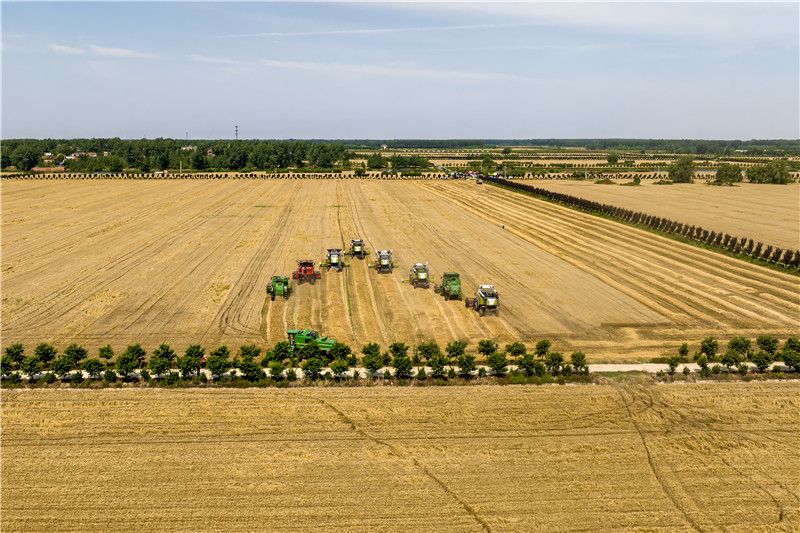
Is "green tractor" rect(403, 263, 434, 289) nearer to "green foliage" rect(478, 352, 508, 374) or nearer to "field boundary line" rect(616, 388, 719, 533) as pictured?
"green foliage" rect(478, 352, 508, 374)

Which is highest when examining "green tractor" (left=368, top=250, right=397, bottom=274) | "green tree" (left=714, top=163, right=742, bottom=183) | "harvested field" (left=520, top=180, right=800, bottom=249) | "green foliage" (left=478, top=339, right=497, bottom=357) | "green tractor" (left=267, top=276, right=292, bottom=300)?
"green tree" (left=714, top=163, right=742, bottom=183)

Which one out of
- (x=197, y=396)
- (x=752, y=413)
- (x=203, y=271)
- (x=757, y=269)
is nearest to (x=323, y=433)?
(x=197, y=396)

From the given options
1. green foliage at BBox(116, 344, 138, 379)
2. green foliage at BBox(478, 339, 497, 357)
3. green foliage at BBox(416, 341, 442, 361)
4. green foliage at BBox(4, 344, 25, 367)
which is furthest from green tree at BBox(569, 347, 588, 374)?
green foliage at BBox(4, 344, 25, 367)

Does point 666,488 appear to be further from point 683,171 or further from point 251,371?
point 683,171

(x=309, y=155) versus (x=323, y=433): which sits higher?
(x=309, y=155)

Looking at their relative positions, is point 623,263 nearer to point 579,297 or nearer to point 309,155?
point 579,297

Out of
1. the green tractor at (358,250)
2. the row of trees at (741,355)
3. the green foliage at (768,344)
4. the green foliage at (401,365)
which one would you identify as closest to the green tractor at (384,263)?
the green tractor at (358,250)

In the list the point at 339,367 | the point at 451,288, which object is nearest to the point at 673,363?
the point at 451,288
